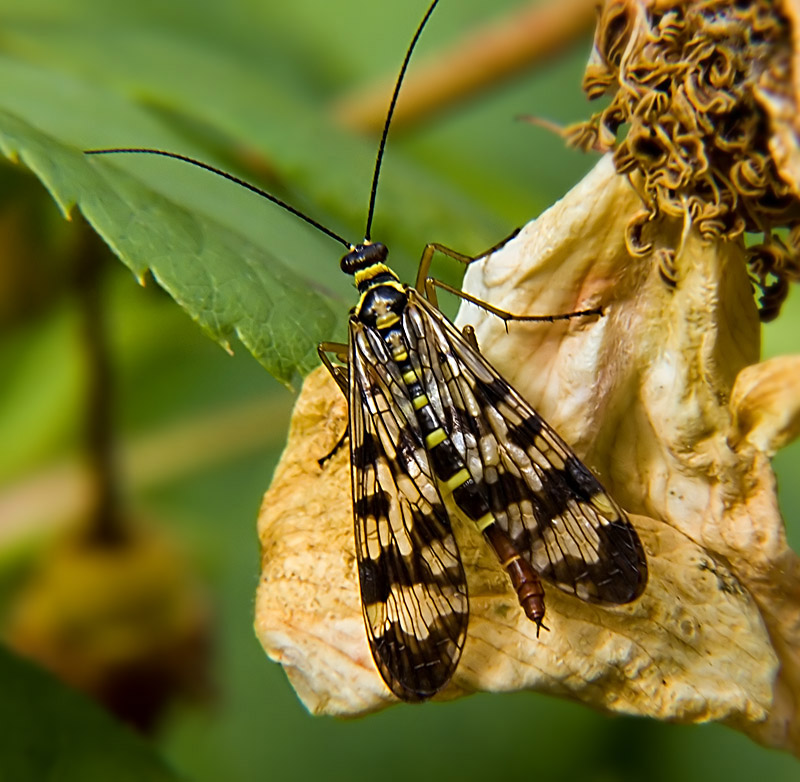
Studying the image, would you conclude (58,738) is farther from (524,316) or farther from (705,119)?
(705,119)

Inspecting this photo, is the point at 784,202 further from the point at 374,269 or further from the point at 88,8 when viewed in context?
the point at 88,8

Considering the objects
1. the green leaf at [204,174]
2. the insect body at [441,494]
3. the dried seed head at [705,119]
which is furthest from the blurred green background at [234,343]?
the dried seed head at [705,119]

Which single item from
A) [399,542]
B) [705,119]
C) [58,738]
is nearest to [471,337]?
[399,542]

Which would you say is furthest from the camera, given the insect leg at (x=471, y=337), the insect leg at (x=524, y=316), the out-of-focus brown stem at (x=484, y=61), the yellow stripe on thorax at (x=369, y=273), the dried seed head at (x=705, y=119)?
the out-of-focus brown stem at (x=484, y=61)

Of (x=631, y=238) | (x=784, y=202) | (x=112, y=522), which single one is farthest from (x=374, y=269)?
(x=112, y=522)

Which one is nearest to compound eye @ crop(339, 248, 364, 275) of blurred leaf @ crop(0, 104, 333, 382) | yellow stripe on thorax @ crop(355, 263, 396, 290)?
yellow stripe on thorax @ crop(355, 263, 396, 290)

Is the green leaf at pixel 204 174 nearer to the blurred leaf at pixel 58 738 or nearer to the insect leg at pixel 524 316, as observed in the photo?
the insect leg at pixel 524 316
